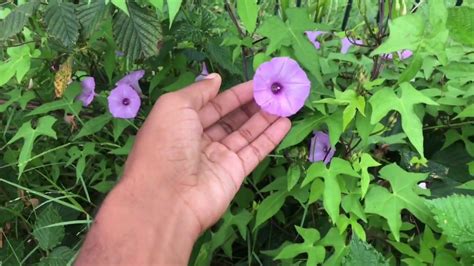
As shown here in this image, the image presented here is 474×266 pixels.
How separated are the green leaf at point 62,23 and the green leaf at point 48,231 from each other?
1.61ft

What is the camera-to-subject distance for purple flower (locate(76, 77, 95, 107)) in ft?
5.11

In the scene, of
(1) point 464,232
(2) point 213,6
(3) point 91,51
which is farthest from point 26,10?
(1) point 464,232

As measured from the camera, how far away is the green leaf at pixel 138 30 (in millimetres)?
1363

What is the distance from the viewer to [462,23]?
44.0 inches

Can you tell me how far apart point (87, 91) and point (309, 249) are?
75 centimetres

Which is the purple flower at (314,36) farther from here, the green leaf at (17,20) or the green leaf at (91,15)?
the green leaf at (17,20)

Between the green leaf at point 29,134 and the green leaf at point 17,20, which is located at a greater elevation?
the green leaf at point 17,20

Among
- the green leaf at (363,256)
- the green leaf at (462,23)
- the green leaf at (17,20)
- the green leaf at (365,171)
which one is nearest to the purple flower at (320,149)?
the green leaf at (365,171)

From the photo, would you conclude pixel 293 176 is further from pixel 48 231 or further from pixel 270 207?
pixel 48 231

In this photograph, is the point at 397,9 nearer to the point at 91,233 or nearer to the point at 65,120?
the point at 91,233

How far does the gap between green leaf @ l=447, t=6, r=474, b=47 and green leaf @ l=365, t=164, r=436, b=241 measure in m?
0.31

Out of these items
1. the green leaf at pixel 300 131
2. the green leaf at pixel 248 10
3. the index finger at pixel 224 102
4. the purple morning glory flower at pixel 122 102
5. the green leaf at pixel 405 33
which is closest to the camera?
the green leaf at pixel 405 33

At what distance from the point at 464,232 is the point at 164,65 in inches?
34.5

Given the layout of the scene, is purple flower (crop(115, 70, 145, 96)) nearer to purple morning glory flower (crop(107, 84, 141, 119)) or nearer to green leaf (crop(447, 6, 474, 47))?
purple morning glory flower (crop(107, 84, 141, 119))
